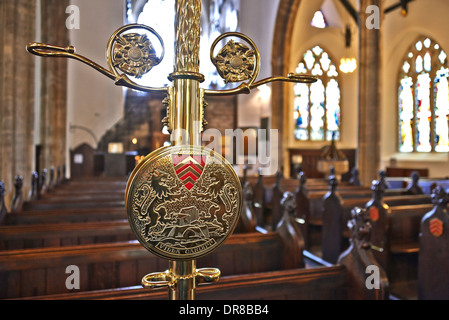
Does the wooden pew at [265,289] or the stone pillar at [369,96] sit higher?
the stone pillar at [369,96]

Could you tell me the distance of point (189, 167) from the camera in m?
0.59

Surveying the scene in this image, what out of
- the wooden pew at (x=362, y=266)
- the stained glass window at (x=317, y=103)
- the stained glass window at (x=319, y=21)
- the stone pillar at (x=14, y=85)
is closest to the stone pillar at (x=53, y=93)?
the stone pillar at (x=14, y=85)

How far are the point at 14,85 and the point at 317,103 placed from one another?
34.9ft

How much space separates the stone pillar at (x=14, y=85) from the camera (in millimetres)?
5152

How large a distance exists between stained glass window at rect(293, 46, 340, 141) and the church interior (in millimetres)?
52

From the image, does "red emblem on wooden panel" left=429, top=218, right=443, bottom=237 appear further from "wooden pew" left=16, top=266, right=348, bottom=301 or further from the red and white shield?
the red and white shield

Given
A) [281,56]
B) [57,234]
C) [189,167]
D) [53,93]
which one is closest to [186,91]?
[189,167]

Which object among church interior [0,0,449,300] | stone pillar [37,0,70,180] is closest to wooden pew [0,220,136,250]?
church interior [0,0,449,300]

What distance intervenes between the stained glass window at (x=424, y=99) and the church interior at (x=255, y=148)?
0.04m

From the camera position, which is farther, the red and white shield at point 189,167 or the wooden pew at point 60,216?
the wooden pew at point 60,216

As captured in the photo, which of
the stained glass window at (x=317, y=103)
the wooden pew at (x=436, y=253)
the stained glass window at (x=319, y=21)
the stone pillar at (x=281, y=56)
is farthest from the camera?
the stained glass window at (x=317, y=103)

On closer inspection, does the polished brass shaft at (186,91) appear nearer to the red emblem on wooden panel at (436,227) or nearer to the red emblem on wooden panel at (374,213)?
the red emblem on wooden panel at (436,227)

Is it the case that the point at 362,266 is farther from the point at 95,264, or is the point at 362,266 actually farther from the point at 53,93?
the point at 53,93

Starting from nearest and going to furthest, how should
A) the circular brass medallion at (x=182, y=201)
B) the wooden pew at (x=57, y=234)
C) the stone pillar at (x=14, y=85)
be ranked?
1. the circular brass medallion at (x=182, y=201)
2. the wooden pew at (x=57, y=234)
3. the stone pillar at (x=14, y=85)
